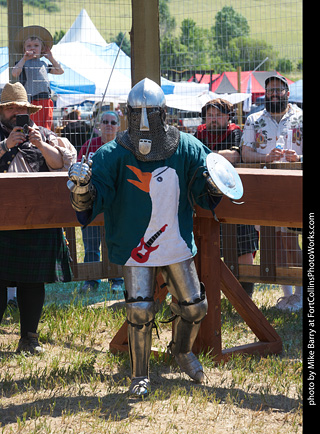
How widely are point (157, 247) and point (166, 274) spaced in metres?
0.19

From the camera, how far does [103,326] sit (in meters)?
4.94

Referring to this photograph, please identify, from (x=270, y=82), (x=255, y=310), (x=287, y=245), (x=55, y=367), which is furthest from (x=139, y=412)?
(x=270, y=82)

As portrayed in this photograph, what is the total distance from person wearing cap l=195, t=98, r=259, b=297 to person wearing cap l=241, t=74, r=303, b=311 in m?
0.10

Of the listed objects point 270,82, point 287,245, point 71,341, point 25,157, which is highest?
point 270,82

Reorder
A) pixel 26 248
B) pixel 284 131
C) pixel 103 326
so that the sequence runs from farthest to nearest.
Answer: pixel 284 131
pixel 103 326
pixel 26 248

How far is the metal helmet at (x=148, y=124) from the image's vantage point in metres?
3.49

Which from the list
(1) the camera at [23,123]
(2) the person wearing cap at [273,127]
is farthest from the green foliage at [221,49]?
(1) the camera at [23,123]

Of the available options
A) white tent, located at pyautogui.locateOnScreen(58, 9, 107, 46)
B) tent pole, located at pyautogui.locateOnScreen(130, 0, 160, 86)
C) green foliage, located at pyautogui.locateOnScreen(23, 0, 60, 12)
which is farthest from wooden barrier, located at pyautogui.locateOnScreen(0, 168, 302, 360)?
white tent, located at pyautogui.locateOnScreen(58, 9, 107, 46)

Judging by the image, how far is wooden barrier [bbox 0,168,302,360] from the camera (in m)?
3.72

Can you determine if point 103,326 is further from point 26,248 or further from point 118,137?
point 118,137

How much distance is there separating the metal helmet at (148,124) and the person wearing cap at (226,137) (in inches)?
78.3

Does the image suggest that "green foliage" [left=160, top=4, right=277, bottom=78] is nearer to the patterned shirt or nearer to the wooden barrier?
the patterned shirt

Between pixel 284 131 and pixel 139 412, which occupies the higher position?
pixel 284 131

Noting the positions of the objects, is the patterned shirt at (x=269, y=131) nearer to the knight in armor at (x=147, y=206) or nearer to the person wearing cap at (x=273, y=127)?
the person wearing cap at (x=273, y=127)
